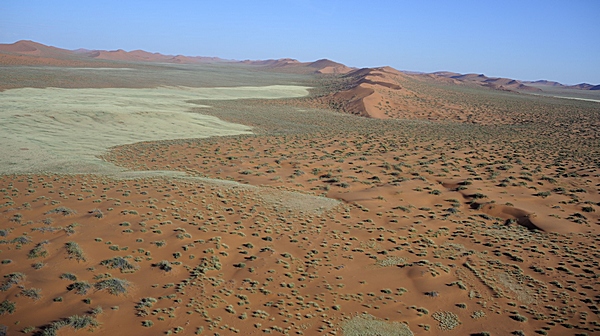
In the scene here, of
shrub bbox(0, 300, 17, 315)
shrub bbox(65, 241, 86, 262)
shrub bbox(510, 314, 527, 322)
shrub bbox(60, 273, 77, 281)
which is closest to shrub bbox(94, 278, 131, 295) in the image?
shrub bbox(60, 273, 77, 281)

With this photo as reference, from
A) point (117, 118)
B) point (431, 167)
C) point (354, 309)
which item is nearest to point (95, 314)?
point (354, 309)

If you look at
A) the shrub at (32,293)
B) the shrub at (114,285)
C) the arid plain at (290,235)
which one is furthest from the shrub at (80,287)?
the shrub at (32,293)

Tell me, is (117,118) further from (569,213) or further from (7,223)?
(569,213)

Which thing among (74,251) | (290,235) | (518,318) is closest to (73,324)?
(74,251)

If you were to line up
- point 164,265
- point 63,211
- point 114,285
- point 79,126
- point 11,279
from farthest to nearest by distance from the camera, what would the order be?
point 79,126
point 63,211
point 164,265
point 114,285
point 11,279

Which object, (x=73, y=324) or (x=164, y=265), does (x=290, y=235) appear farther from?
(x=73, y=324)

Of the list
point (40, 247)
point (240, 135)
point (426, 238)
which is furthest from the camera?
point (240, 135)
